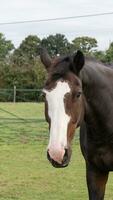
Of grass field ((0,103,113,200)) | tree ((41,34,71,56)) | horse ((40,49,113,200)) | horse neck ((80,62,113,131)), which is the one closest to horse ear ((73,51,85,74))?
horse ((40,49,113,200))

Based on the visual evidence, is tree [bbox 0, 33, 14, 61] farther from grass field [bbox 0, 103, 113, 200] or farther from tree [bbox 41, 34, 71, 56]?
grass field [bbox 0, 103, 113, 200]

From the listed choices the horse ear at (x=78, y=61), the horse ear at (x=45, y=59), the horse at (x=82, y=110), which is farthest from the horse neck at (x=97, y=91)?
the horse ear at (x=45, y=59)

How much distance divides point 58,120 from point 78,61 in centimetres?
50

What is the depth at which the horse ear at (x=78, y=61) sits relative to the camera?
342 cm

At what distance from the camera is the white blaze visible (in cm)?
317

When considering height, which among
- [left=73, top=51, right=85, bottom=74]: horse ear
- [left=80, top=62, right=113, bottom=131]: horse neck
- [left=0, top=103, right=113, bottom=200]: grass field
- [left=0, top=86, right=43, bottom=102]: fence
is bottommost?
[left=0, top=86, right=43, bottom=102]: fence

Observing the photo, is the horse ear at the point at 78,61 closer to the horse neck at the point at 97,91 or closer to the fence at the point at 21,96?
the horse neck at the point at 97,91

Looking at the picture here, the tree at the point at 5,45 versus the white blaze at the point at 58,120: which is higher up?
the white blaze at the point at 58,120

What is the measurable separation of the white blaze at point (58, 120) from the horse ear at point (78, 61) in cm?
19

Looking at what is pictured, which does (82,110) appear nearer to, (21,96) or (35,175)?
(35,175)

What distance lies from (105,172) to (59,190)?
106 inches

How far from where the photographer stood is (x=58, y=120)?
3229mm

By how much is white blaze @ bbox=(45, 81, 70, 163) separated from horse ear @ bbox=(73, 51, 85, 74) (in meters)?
0.19

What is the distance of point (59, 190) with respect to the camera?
23.0ft
